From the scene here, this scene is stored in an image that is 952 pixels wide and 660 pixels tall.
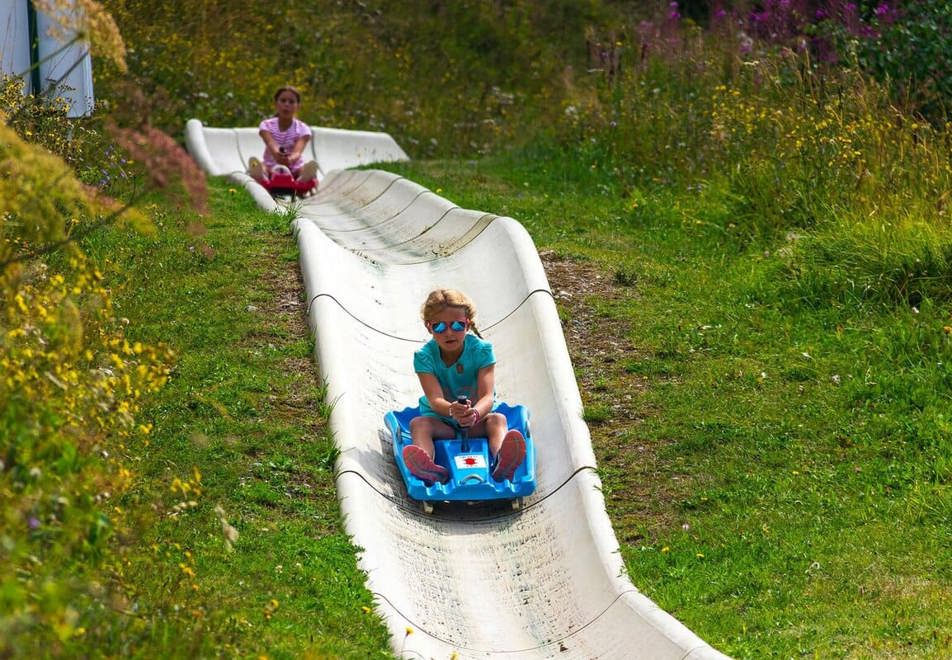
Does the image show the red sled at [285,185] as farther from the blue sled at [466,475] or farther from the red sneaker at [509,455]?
the red sneaker at [509,455]

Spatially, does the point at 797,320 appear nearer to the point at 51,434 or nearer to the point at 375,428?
the point at 375,428

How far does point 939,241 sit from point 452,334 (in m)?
3.39

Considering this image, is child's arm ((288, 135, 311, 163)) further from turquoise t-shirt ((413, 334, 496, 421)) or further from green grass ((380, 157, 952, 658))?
turquoise t-shirt ((413, 334, 496, 421))

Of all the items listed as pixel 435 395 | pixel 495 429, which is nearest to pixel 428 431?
pixel 435 395

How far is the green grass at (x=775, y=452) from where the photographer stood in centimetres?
518

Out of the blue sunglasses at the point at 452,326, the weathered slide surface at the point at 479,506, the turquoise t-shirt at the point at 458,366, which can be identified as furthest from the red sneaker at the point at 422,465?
the blue sunglasses at the point at 452,326

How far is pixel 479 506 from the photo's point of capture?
261 inches

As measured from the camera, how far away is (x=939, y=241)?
8.09 meters

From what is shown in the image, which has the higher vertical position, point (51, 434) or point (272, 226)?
point (51, 434)

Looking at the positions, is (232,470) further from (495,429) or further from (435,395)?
(495,429)

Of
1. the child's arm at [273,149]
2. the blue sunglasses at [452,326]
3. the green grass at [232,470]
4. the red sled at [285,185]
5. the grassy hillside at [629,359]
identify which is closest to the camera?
the grassy hillside at [629,359]

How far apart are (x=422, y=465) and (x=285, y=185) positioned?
7.65 metres

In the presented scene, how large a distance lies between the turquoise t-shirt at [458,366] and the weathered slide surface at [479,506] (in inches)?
17.6

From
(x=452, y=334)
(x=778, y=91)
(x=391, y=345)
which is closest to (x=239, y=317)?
(x=391, y=345)
